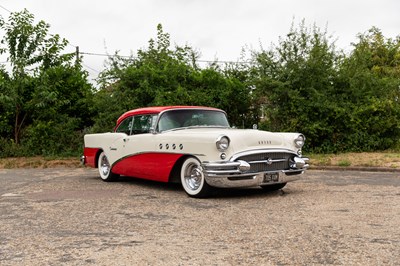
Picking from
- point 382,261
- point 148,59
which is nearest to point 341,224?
point 382,261

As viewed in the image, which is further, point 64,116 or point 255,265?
point 64,116

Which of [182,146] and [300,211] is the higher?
[182,146]

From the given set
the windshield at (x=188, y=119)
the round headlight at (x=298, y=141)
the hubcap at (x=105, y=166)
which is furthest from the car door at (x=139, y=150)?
the round headlight at (x=298, y=141)

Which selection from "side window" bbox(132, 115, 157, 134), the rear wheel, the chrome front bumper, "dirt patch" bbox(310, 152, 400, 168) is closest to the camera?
the chrome front bumper

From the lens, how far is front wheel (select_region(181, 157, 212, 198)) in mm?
7480

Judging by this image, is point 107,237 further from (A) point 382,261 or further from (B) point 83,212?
(A) point 382,261

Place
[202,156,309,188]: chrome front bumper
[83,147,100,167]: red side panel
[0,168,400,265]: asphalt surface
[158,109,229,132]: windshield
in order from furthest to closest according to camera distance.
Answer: [83,147,100,167]: red side panel < [158,109,229,132]: windshield < [202,156,309,188]: chrome front bumper < [0,168,400,265]: asphalt surface

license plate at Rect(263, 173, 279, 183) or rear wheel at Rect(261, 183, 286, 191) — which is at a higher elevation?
license plate at Rect(263, 173, 279, 183)

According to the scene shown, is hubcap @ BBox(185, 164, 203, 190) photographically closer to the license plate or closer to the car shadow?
the car shadow

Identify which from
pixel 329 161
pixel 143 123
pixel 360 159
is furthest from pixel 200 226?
pixel 360 159

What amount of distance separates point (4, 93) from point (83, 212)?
424 inches

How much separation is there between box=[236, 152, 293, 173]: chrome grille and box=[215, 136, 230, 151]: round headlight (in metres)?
0.28

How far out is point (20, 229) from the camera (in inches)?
215

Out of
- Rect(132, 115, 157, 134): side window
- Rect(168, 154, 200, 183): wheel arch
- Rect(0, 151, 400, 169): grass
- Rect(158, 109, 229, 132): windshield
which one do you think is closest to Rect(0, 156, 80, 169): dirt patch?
Rect(0, 151, 400, 169): grass
